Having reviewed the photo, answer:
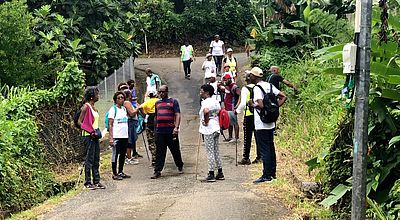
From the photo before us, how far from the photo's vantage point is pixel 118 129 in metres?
11.7

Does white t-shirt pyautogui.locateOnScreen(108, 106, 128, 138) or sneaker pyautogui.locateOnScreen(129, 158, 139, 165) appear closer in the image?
white t-shirt pyautogui.locateOnScreen(108, 106, 128, 138)

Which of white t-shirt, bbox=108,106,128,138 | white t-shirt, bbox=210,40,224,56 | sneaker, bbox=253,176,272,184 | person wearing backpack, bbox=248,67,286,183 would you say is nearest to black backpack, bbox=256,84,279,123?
person wearing backpack, bbox=248,67,286,183

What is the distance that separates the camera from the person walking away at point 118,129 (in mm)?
11688

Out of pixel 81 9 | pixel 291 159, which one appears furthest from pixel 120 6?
pixel 291 159

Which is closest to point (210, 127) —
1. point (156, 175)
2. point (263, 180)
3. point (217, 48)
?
point (263, 180)

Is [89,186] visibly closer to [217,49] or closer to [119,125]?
[119,125]

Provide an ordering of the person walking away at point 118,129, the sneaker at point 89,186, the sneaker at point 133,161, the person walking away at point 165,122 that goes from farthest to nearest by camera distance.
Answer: the sneaker at point 133,161
the person walking away at point 118,129
the person walking away at point 165,122
the sneaker at point 89,186

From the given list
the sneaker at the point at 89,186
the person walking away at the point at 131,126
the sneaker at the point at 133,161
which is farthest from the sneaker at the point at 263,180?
the sneaker at the point at 133,161

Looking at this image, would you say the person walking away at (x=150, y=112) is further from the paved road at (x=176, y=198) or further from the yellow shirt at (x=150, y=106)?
the paved road at (x=176, y=198)

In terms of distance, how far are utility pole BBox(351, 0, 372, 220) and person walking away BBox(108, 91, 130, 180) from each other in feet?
22.8

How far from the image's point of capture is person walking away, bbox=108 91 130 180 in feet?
38.3

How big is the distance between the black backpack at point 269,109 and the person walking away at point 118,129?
300 cm

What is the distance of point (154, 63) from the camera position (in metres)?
31.8

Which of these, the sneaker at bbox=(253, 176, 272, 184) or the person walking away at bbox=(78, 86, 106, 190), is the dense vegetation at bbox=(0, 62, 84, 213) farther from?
the sneaker at bbox=(253, 176, 272, 184)
